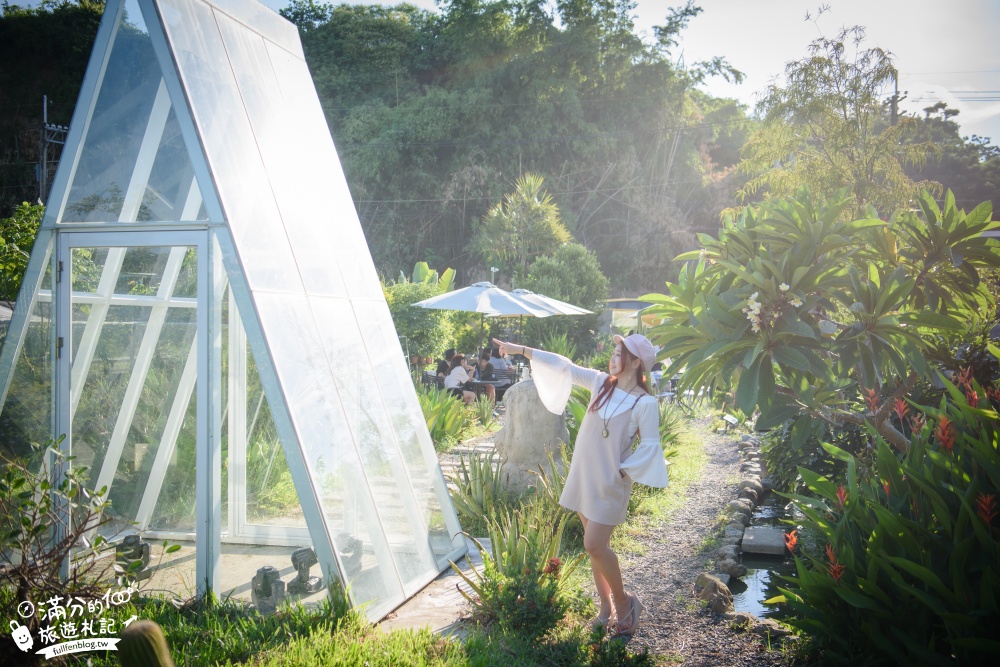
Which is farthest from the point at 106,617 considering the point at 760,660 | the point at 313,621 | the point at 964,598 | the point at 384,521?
the point at 964,598

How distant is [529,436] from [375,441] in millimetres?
2518

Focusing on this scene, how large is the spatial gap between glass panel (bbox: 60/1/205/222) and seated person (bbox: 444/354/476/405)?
328 inches

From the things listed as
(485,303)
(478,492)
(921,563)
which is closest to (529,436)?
(478,492)

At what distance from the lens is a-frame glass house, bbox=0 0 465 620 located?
380 cm

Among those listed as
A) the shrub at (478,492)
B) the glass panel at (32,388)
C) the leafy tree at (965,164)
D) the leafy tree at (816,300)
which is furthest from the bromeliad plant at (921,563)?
the leafy tree at (965,164)

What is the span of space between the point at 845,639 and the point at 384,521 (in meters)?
2.58

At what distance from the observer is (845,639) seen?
3215mm

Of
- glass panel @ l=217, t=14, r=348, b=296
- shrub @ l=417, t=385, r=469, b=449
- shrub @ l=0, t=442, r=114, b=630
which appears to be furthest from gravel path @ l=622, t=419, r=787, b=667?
shrub @ l=417, t=385, r=469, b=449

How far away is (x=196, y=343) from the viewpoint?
4004mm

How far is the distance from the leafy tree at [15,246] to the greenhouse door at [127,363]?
9.92 feet

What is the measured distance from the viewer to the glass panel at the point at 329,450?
3.77 metres

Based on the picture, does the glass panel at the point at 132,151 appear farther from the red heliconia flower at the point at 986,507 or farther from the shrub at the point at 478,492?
the red heliconia flower at the point at 986,507

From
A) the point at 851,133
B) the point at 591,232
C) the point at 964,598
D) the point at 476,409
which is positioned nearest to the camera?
the point at 964,598

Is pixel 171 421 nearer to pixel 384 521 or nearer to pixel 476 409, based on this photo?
pixel 384 521
